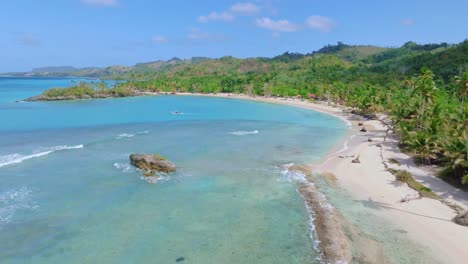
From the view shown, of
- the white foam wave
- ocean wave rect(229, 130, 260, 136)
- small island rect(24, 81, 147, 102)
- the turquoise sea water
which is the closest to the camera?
the turquoise sea water

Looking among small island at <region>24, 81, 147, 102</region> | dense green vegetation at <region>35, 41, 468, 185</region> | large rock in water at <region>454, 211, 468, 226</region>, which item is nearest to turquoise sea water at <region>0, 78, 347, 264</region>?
large rock in water at <region>454, 211, 468, 226</region>

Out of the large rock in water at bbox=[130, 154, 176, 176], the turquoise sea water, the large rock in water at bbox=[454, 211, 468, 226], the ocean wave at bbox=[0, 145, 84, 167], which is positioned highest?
the large rock in water at bbox=[454, 211, 468, 226]

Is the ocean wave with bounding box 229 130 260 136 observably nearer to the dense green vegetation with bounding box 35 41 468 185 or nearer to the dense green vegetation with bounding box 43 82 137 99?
the dense green vegetation with bounding box 35 41 468 185

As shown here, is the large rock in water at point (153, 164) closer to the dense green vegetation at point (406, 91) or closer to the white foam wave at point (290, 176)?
the white foam wave at point (290, 176)

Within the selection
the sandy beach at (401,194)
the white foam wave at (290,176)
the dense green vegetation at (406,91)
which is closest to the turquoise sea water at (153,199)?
the white foam wave at (290,176)

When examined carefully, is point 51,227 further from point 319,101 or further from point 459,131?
point 319,101
